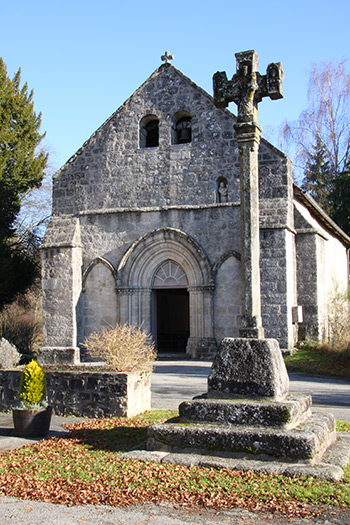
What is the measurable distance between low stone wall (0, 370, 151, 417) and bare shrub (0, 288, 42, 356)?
1169 centimetres

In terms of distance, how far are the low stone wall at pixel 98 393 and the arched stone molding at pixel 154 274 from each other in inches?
273

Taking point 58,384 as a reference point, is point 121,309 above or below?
above

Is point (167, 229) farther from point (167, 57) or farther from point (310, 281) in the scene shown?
point (167, 57)

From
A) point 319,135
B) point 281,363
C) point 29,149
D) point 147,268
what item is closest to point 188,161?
point 147,268

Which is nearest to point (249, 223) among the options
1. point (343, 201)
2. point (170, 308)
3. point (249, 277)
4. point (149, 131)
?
point (249, 277)

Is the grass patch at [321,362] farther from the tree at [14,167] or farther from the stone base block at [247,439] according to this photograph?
the tree at [14,167]

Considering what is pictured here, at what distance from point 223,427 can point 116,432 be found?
1953 millimetres

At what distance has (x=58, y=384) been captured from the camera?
8703 mm

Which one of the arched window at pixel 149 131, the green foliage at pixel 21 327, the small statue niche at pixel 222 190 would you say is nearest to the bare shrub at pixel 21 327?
the green foliage at pixel 21 327

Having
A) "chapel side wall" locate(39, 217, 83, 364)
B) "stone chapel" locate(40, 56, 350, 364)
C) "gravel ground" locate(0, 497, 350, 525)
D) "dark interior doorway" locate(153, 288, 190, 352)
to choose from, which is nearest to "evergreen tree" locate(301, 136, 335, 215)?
"dark interior doorway" locate(153, 288, 190, 352)

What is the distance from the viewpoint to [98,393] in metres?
8.38

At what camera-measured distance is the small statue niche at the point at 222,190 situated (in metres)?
15.8

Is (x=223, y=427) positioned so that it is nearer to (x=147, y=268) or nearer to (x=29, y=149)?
(x=147, y=268)

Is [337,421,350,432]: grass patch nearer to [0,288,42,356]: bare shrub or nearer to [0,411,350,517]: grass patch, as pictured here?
[0,411,350,517]: grass patch
